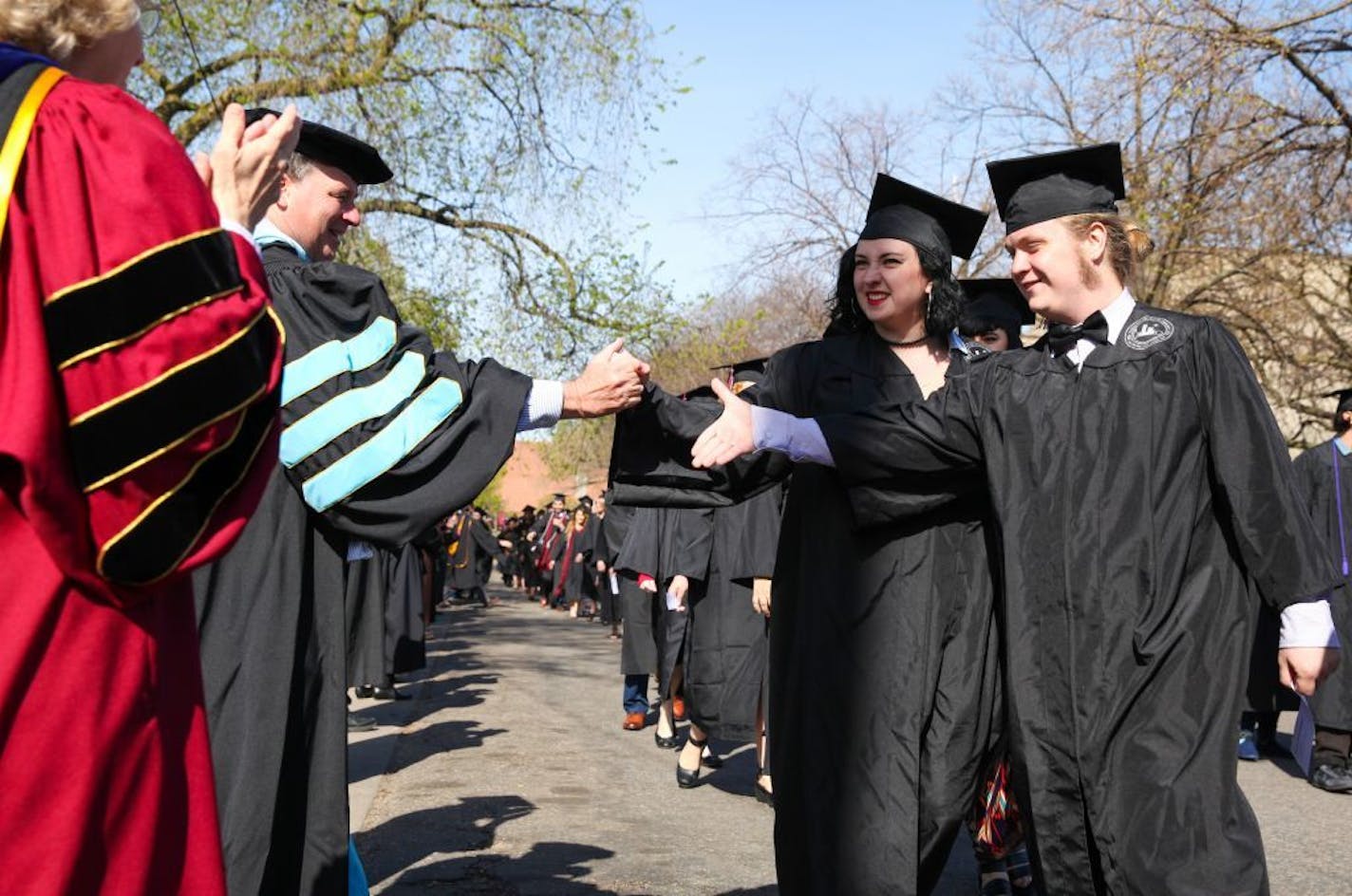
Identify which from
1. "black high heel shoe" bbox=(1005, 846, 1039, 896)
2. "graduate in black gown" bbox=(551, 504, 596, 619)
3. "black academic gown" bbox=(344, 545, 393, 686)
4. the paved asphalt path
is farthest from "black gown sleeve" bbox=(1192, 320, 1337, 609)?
"graduate in black gown" bbox=(551, 504, 596, 619)

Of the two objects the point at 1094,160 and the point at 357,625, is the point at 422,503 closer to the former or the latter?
the point at 1094,160

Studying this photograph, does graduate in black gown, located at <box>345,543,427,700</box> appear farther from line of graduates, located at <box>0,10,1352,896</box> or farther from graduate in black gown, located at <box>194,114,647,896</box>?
graduate in black gown, located at <box>194,114,647,896</box>

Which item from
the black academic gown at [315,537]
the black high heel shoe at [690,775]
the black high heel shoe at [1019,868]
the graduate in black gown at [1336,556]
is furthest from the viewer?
the graduate in black gown at [1336,556]

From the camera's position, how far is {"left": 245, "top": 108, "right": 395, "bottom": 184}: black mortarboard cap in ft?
12.1

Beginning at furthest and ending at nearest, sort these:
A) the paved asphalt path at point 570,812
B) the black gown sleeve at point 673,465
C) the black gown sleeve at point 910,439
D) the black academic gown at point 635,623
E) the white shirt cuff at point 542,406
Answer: the black academic gown at point 635,623, the paved asphalt path at point 570,812, the black gown sleeve at point 673,465, the black gown sleeve at point 910,439, the white shirt cuff at point 542,406

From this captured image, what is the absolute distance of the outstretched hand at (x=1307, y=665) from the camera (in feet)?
10.9

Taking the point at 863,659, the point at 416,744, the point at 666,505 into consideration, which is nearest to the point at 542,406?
the point at 666,505

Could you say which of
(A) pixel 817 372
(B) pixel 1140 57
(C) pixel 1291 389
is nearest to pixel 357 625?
(A) pixel 817 372

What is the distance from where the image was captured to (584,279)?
19562 mm

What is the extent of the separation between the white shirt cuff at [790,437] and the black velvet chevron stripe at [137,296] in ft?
6.99

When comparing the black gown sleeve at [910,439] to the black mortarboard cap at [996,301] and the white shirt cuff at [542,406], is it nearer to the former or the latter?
the white shirt cuff at [542,406]

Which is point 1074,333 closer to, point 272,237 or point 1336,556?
point 272,237

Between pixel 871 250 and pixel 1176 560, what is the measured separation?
4.91 feet

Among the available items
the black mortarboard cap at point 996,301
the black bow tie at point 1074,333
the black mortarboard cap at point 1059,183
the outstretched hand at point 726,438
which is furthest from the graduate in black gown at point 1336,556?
the outstretched hand at point 726,438
